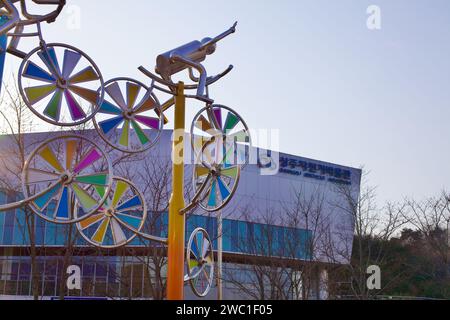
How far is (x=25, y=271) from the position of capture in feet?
97.6

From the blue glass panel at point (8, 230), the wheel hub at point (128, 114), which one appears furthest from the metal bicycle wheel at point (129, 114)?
the blue glass panel at point (8, 230)

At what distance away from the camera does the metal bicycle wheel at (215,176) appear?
7.36m

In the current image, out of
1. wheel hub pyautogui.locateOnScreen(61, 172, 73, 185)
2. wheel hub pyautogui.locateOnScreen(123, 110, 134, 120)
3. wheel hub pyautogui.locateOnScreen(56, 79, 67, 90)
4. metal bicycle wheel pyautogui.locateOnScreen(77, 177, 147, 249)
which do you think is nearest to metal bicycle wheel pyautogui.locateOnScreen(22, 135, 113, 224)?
wheel hub pyautogui.locateOnScreen(61, 172, 73, 185)

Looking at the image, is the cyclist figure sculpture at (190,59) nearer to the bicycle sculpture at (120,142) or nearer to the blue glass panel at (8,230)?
the bicycle sculpture at (120,142)

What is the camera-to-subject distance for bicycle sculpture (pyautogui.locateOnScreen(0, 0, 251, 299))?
608cm

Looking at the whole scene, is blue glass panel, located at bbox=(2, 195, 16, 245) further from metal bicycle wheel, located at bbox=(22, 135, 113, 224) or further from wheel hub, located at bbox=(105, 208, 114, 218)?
metal bicycle wheel, located at bbox=(22, 135, 113, 224)

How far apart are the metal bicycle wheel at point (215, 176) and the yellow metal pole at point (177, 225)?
0.91 feet

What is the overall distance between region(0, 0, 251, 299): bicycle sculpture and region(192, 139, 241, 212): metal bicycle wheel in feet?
0.04

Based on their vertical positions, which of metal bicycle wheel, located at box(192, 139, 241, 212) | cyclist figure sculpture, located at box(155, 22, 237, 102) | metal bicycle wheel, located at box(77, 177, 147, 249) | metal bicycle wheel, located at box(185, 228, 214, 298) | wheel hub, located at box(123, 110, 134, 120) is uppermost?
cyclist figure sculpture, located at box(155, 22, 237, 102)

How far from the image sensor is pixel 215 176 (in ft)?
24.3
